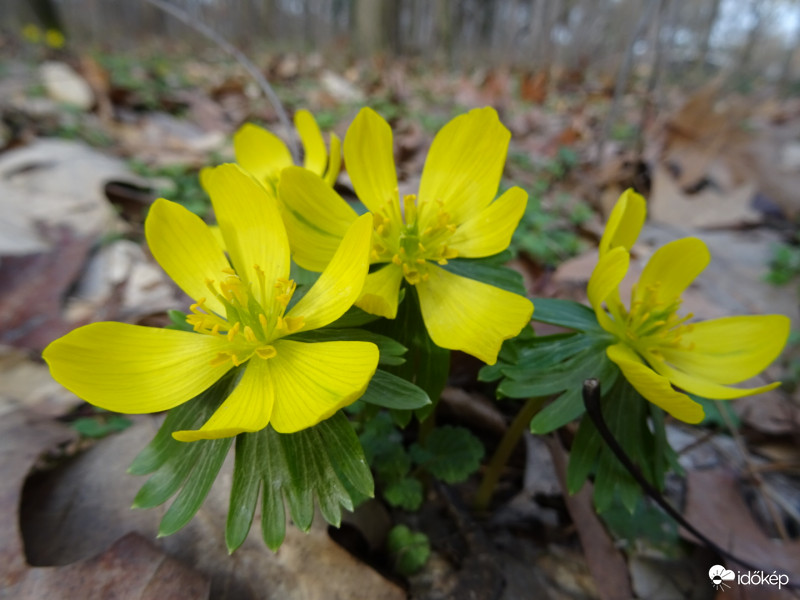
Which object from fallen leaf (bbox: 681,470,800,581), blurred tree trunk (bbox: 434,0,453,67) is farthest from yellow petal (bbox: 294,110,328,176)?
blurred tree trunk (bbox: 434,0,453,67)

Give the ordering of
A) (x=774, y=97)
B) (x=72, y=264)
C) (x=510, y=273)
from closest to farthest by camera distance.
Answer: (x=510, y=273) → (x=72, y=264) → (x=774, y=97)

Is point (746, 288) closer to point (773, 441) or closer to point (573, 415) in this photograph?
point (773, 441)

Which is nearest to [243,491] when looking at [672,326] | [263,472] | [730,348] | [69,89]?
[263,472]

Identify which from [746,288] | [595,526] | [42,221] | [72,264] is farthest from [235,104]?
[595,526]

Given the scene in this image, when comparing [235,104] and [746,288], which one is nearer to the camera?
[746,288]

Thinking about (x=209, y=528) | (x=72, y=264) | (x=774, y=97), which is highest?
(x=774, y=97)

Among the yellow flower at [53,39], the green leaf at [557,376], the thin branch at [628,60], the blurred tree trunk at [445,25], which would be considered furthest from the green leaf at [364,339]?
the yellow flower at [53,39]

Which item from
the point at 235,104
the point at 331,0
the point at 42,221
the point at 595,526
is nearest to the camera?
Result: the point at 595,526
